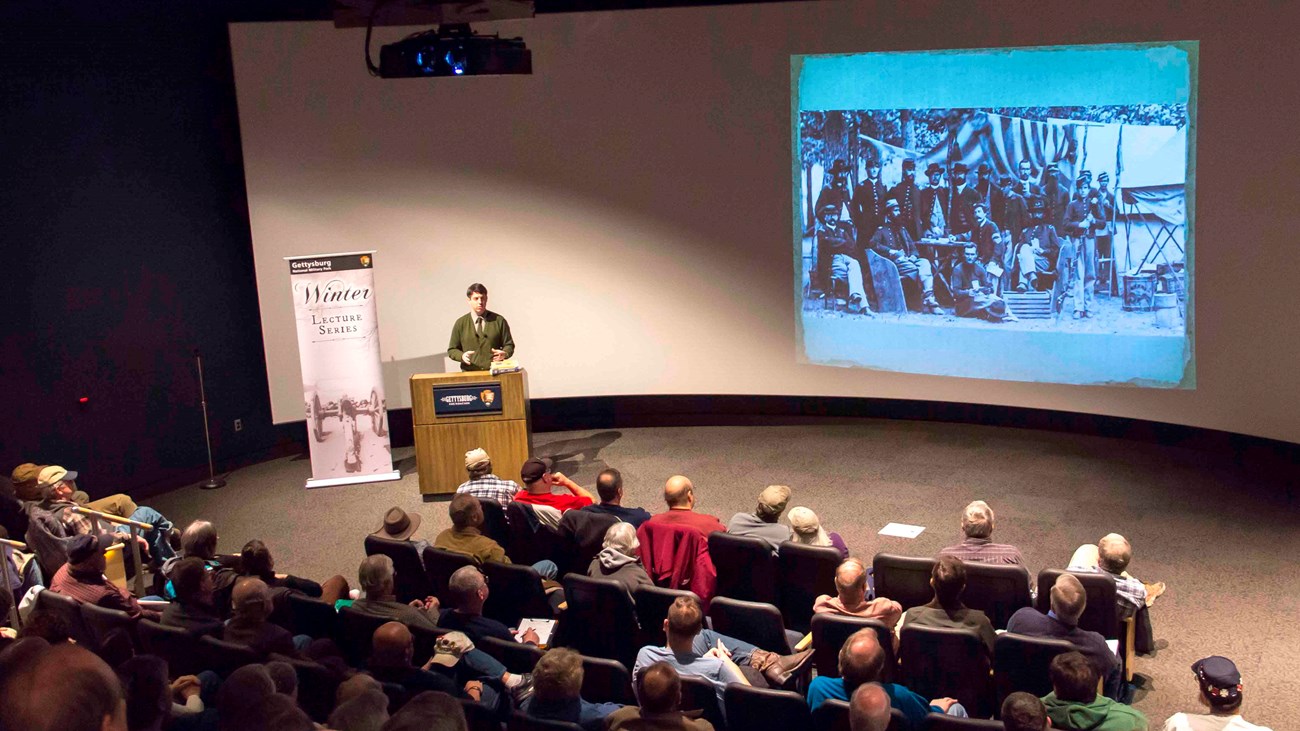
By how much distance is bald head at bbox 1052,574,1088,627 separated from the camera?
14.9 feet

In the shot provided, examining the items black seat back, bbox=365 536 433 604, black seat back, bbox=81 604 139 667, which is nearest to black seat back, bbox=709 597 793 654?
black seat back, bbox=365 536 433 604

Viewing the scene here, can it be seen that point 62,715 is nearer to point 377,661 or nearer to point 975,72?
point 377,661

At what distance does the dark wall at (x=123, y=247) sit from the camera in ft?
27.7

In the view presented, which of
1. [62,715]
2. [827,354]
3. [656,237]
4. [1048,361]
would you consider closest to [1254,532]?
[1048,361]

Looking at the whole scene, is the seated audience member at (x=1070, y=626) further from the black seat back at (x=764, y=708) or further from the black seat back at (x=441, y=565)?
the black seat back at (x=441, y=565)

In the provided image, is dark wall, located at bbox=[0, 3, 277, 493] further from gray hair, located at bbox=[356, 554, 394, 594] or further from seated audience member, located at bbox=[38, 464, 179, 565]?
gray hair, located at bbox=[356, 554, 394, 594]

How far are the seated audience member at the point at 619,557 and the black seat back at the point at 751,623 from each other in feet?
1.69

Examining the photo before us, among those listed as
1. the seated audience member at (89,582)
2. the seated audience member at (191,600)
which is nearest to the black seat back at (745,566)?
the seated audience member at (191,600)

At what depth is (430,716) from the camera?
200 cm

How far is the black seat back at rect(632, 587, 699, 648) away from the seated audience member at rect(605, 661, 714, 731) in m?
1.37

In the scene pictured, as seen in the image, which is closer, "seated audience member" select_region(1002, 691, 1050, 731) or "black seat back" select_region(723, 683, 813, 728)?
"seated audience member" select_region(1002, 691, 1050, 731)

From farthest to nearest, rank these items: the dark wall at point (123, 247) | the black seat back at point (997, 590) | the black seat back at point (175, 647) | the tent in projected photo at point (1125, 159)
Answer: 1. the tent in projected photo at point (1125, 159)
2. the dark wall at point (123, 247)
3. the black seat back at point (997, 590)
4. the black seat back at point (175, 647)

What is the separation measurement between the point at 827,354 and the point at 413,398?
379 cm

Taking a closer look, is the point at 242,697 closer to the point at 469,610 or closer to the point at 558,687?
the point at 558,687
